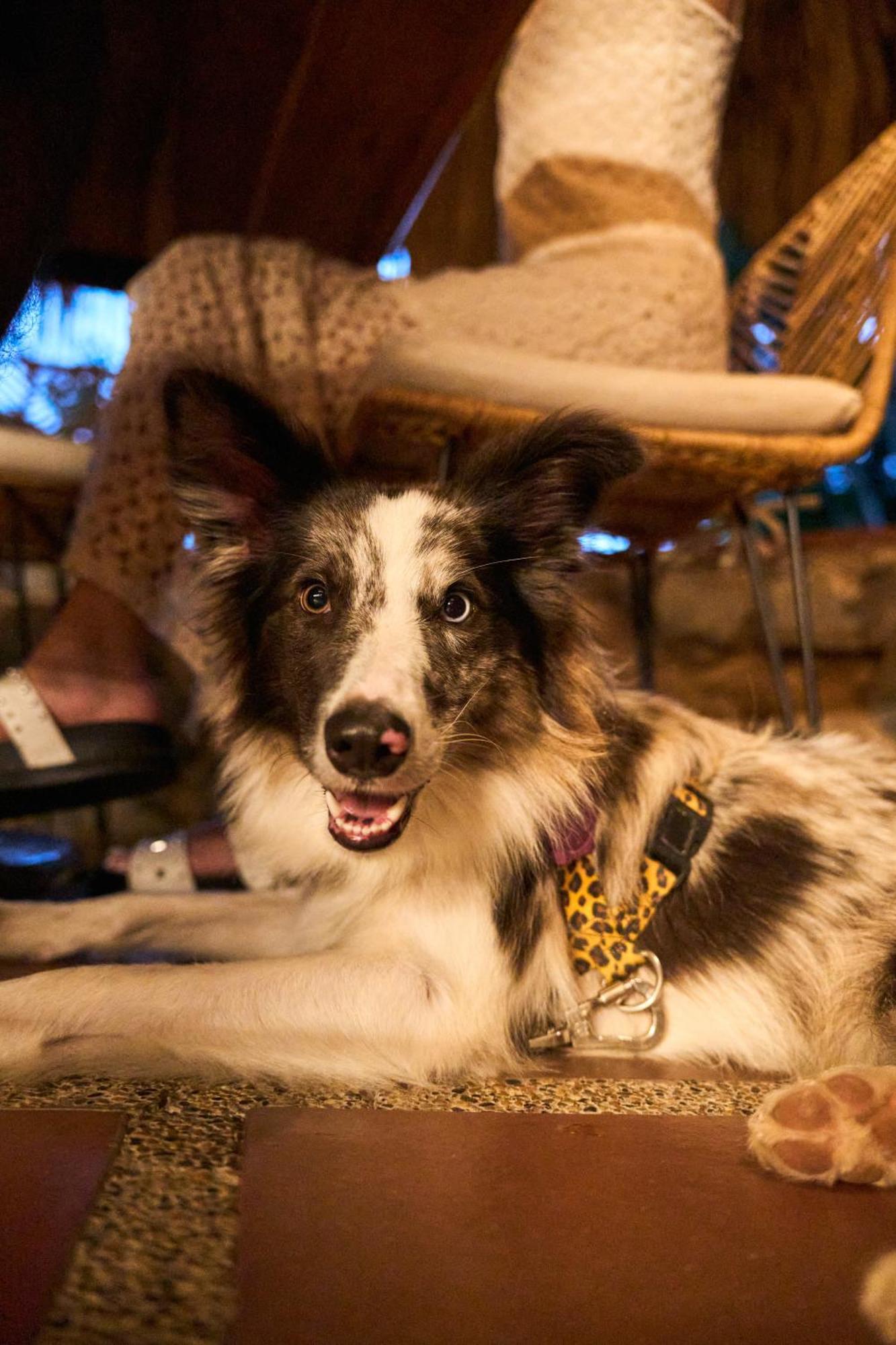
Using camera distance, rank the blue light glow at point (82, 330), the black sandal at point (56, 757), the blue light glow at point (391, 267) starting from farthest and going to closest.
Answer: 1. the blue light glow at point (82, 330)
2. the blue light glow at point (391, 267)
3. the black sandal at point (56, 757)

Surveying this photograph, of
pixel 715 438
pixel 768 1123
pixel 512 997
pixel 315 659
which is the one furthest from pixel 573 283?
pixel 768 1123

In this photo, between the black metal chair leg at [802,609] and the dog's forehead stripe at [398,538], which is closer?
the dog's forehead stripe at [398,538]

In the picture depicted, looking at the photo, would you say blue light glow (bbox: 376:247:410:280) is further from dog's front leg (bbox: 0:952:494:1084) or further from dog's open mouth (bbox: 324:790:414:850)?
dog's front leg (bbox: 0:952:494:1084)

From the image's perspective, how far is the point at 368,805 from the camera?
1517 millimetres

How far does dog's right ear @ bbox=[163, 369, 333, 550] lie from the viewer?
1.73 metres

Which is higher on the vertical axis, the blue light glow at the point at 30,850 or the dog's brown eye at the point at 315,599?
the dog's brown eye at the point at 315,599

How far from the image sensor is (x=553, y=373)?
2232mm

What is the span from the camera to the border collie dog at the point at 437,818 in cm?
146

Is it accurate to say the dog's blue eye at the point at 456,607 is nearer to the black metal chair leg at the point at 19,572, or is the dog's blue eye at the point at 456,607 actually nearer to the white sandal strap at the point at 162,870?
the white sandal strap at the point at 162,870

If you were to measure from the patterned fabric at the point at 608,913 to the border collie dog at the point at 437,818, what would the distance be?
0.09ft

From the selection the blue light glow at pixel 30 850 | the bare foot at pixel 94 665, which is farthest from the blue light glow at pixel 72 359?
the blue light glow at pixel 30 850

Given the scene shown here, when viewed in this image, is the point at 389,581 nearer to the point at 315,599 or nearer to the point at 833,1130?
the point at 315,599

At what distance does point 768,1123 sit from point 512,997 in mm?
513

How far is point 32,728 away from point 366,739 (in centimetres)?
111
